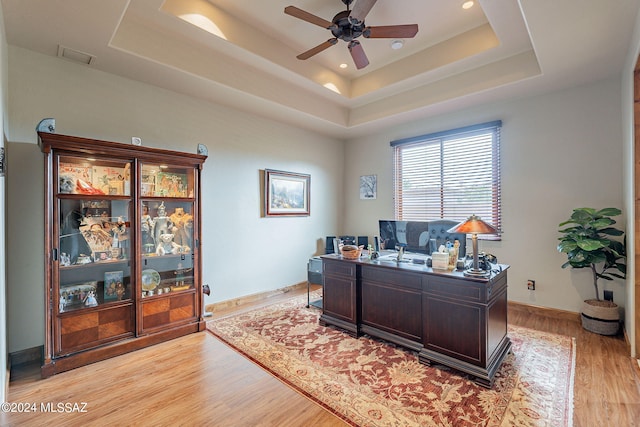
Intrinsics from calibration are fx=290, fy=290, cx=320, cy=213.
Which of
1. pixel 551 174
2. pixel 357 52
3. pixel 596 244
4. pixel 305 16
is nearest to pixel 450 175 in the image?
pixel 551 174

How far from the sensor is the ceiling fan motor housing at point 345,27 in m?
2.60

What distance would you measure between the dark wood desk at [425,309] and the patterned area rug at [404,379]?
117 millimetres

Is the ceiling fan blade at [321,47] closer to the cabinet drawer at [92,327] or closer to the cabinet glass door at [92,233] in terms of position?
the cabinet glass door at [92,233]

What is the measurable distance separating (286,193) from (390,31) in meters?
2.85

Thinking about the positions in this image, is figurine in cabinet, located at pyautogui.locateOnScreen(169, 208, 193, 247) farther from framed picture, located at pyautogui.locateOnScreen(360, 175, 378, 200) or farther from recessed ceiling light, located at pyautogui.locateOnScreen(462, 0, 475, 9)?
recessed ceiling light, located at pyautogui.locateOnScreen(462, 0, 475, 9)

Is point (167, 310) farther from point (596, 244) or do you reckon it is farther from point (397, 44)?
point (596, 244)

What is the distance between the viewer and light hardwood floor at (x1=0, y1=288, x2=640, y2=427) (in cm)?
194

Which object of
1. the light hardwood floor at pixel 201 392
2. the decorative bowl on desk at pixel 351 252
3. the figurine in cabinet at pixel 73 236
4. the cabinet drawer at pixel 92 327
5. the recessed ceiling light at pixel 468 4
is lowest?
the light hardwood floor at pixel 201 392

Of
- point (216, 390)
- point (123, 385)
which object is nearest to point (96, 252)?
point (123, 385)

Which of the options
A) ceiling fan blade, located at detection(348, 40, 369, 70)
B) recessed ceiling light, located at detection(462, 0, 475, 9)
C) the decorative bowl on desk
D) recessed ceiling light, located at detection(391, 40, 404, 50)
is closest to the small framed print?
the decorative bowl on desk

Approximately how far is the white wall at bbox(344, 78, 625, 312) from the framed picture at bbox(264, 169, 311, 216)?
2.68m

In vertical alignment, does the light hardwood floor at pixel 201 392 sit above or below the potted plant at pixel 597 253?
below

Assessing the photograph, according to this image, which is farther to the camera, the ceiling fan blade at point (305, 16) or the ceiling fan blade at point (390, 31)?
the ceiling fan blade at point (390, 31)

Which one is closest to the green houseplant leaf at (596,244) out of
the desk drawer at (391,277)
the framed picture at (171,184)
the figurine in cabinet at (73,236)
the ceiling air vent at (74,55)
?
the desk drawer at (391,277)
